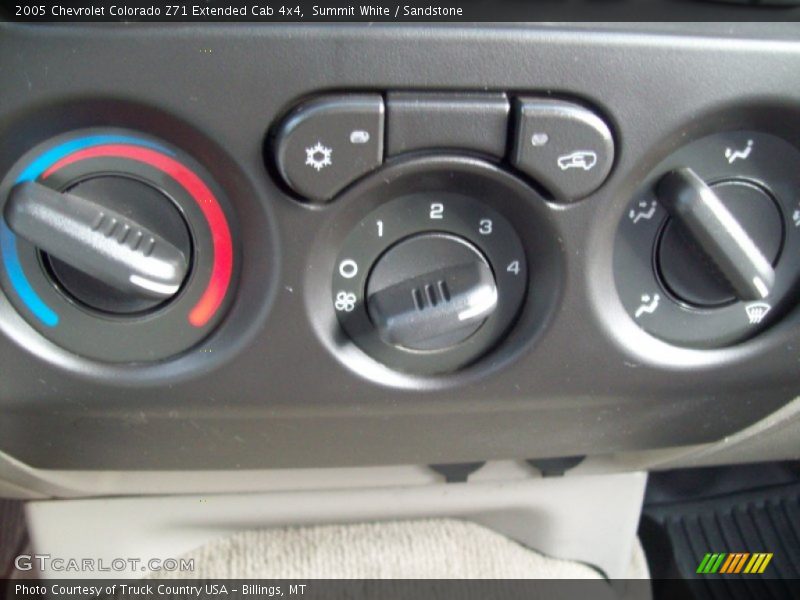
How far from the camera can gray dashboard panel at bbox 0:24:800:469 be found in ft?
1.22

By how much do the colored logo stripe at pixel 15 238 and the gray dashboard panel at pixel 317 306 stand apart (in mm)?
11

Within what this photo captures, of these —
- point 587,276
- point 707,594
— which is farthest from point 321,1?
point 707,594

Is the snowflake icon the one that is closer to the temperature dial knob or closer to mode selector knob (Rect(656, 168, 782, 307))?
the temperature dial knob

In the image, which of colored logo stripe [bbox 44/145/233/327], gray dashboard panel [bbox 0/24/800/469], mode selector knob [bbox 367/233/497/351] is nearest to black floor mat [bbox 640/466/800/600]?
gray dashboard panel [bbox 0/24/800/469]

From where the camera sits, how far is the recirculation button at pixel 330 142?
0.38 metres

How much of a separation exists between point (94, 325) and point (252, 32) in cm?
19

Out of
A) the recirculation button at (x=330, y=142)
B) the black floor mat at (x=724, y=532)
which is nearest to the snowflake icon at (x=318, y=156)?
the recirculation button at (x=330, y=142)

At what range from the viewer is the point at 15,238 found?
407mm

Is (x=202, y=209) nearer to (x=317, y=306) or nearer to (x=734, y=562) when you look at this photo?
(x=317, y=306)

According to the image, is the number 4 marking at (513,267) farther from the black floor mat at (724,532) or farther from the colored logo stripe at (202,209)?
the black floor mat at (724,532)

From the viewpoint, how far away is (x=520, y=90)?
391 millimetres

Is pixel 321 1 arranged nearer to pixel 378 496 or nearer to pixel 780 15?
pixel 780 15

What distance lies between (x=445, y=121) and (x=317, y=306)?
13 centimetres

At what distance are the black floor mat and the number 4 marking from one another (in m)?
0.48
